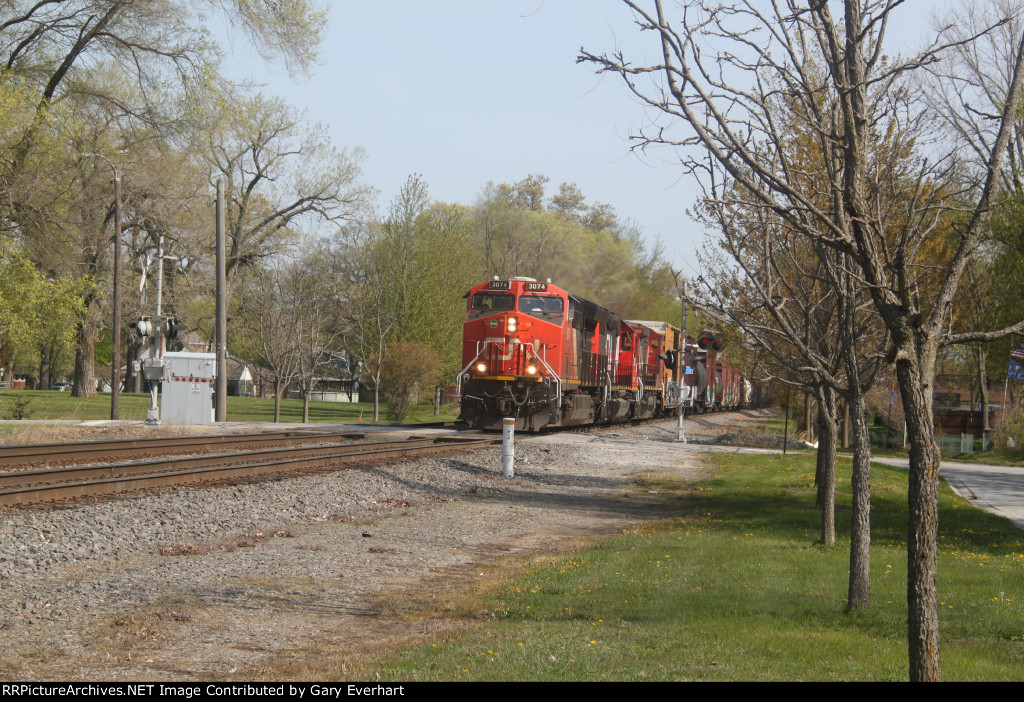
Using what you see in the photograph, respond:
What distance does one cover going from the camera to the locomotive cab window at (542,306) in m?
25.1

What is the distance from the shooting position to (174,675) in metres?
5.55

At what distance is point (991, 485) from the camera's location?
70.1 ft

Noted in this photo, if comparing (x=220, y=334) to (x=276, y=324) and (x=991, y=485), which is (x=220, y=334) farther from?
(x=991, y=485)

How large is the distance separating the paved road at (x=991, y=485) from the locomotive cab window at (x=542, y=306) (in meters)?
10.2

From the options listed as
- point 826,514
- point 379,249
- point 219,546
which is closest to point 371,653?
point 219,546

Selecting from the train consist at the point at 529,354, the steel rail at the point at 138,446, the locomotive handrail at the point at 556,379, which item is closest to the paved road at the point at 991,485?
the train consist at the point at 529,354

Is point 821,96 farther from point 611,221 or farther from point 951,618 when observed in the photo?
point 611,221

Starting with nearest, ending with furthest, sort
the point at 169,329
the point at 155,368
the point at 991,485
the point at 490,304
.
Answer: the point at 991,485 → the point at 490,304 → the point at 155,368 → the point at 169,329

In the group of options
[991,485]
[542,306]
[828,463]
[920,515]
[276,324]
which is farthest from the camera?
[276,324]

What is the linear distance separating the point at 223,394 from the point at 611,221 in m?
58.6

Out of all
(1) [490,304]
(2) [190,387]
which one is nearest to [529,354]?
(1) [490,304]

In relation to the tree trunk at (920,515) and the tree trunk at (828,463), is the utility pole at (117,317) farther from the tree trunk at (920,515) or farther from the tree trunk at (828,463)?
the tree trunk at (920,515)

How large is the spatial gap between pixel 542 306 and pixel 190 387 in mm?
12314

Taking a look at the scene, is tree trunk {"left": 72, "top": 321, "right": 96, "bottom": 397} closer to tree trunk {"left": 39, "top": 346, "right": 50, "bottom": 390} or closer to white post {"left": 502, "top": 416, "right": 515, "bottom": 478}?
tree trunk {"left": 39, "top": 346, "right": 50, "bottom": 390}
